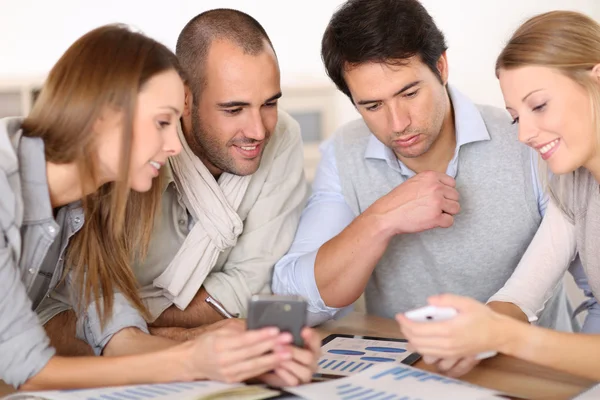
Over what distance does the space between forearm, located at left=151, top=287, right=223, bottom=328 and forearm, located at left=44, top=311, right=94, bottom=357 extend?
0.84 ft

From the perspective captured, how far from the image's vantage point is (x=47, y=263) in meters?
1.59

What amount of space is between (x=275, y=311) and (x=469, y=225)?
0.93 metres

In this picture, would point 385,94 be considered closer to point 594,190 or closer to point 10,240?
point 594,190

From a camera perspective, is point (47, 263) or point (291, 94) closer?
point (47, 263)

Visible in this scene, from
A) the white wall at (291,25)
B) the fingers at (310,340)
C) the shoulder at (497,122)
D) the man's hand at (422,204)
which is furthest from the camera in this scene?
the white wall at (291,25)

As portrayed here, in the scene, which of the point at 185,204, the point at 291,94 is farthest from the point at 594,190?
the point at 291,94

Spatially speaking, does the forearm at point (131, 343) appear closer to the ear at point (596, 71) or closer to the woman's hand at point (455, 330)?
the woman's hand at point (455, 330)

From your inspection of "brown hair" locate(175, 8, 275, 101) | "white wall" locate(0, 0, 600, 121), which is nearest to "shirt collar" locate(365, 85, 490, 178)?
"brown hair" locate(175, 8, 275, 101)

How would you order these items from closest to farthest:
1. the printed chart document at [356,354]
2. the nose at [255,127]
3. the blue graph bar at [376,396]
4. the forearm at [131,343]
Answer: the blue graph bar at [376,396]
the printed chart document at [356,354]
the forearm at [131,343]
the nose at [255,127]

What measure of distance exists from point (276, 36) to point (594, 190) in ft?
11.3

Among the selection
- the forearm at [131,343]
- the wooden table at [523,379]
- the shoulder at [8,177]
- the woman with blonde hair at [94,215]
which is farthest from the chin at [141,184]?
the wooden table at [523,379]

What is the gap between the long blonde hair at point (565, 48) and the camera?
150cm

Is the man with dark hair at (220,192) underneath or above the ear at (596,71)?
underneath

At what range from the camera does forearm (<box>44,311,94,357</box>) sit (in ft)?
5.45
